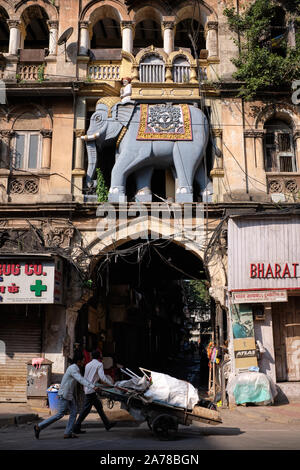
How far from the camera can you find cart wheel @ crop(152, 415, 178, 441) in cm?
722

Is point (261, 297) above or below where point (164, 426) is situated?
above

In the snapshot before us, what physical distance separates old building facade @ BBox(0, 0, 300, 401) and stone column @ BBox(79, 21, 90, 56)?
49 millimetres

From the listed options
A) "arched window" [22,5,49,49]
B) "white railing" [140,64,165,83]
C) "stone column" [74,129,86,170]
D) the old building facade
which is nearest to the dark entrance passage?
the old building facade

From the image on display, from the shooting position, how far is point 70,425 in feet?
24.2

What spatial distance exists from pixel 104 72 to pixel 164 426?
11.2 m

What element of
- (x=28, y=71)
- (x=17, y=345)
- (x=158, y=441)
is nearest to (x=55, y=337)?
(x=17, y=345)

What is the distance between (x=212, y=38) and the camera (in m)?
15.0

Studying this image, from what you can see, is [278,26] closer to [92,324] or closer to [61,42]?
[61,42]

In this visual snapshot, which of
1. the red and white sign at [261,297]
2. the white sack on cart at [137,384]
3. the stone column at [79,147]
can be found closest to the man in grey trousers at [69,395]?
the white sack on cart at [137,384]

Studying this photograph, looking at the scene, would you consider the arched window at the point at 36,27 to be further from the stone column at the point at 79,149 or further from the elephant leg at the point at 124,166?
the elephant leg at the point at 124,166

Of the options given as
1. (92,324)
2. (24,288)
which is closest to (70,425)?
(24,288)

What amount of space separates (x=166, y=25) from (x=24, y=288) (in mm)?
9448

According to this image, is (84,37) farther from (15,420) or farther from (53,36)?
(15,420)

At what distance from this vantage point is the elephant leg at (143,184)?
44.8 ft
